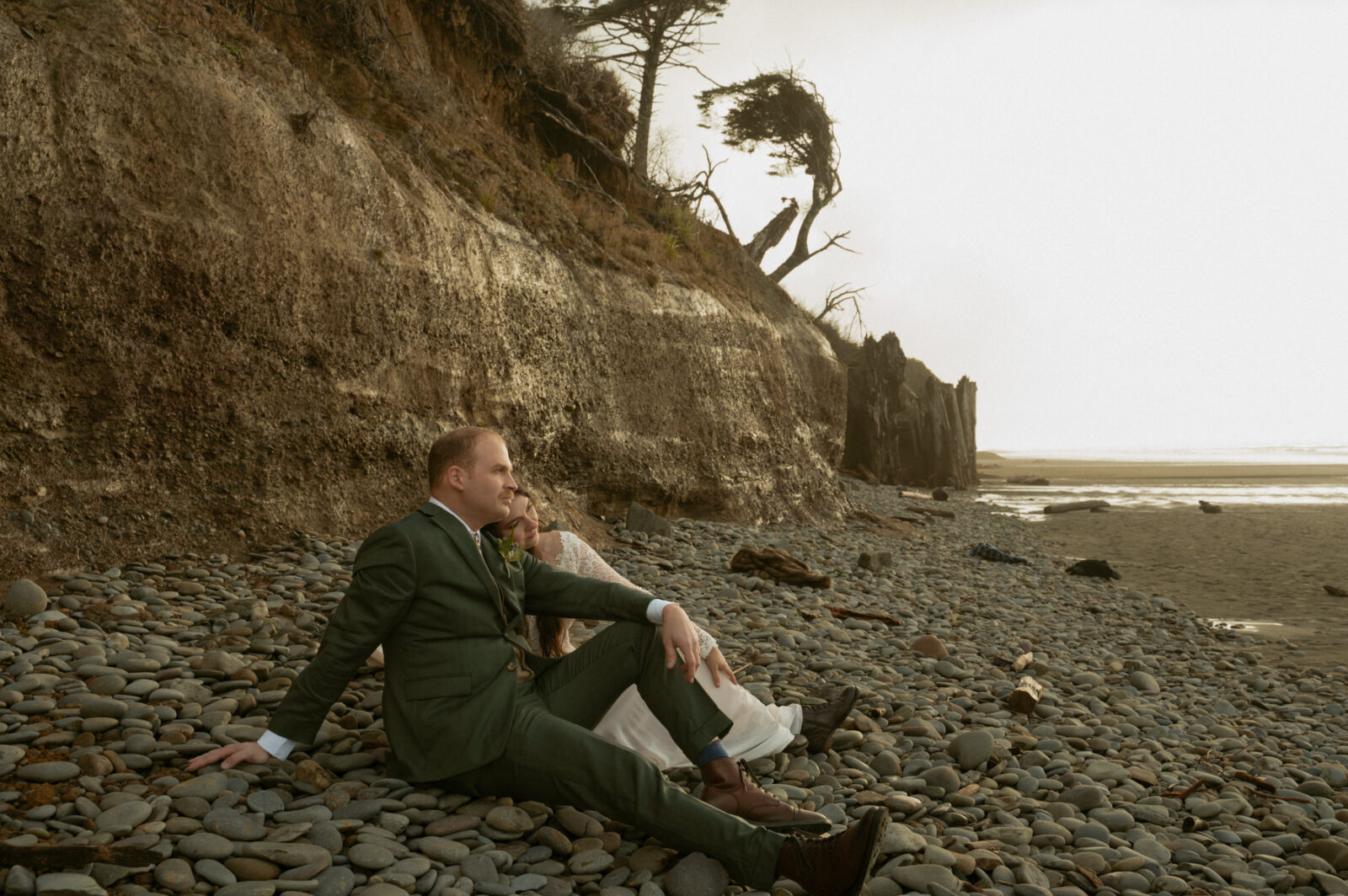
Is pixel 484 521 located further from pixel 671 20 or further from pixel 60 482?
pixel 671 20

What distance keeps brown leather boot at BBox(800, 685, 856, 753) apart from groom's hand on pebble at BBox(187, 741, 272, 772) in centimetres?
234

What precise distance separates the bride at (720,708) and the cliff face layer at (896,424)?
2143 cm

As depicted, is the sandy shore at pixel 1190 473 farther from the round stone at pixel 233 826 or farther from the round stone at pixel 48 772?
the round stone at pixel 48 772

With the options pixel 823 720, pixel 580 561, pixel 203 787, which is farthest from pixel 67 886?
pixel 823 720

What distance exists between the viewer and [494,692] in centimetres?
310

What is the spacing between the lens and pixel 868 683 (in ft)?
17.7

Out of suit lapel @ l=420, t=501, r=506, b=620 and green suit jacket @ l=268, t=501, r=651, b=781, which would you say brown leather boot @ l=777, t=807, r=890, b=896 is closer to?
green suit jacket @ l=268, t=501, r=651, b=781

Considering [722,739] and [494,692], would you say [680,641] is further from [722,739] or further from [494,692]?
[722,739]

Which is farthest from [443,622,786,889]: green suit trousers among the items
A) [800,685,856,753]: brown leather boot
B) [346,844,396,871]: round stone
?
[800,685,856,753]: brown leather boot

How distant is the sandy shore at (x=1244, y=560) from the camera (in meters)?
8.74

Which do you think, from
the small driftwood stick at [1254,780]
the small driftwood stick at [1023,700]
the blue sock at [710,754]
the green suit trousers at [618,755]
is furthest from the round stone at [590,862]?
the small driftwood stick at [1254,780]

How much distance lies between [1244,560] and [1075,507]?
333 inches

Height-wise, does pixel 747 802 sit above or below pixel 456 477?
below

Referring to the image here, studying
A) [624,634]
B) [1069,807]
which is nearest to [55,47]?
[624,634]
